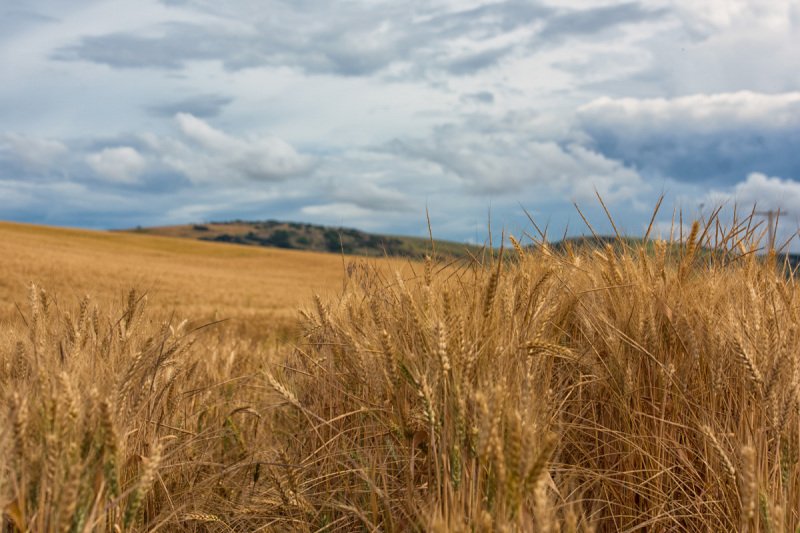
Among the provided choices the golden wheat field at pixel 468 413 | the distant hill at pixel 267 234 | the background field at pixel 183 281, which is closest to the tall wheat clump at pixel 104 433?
the golden wheat field at pixel 468 413

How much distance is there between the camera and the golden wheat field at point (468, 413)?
6.34ft

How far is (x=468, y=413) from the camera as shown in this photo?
216 centimetres

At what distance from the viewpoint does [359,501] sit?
282 centimetres

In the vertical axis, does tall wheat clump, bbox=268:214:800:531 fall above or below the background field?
above

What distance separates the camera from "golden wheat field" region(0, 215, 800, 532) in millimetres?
1934

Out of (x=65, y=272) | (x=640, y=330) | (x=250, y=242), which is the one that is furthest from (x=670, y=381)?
(x=250, y=242)

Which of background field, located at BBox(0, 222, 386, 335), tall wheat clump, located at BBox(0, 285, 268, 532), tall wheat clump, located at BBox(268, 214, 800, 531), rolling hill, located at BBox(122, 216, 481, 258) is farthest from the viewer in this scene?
rolling hill, located at BBox(122, 216, 481, 258)

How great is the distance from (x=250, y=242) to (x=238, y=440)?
12734cm

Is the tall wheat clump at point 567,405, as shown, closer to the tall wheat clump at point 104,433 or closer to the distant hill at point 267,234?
the tall wheat clump at point 104,433

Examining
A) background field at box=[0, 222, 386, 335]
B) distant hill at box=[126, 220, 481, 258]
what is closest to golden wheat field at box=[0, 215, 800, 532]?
background field at box=[0, 222, 386, 335]

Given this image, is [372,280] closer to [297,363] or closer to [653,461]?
[297,363]

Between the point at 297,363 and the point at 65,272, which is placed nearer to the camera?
the point at 297,363

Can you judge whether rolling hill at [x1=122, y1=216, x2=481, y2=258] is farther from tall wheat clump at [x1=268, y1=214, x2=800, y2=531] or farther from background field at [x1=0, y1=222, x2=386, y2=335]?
tall wheat clump at [x1=268, y1=214, x2=800, y2=531]

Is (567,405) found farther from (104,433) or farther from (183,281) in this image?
(183,281)
